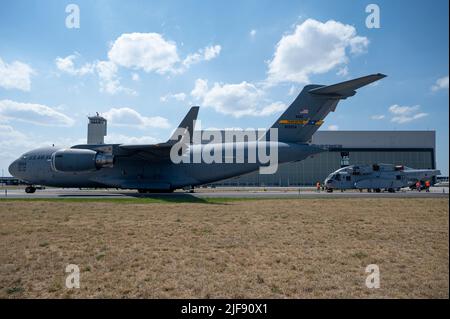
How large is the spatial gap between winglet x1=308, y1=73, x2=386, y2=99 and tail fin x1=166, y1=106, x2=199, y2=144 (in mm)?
8392

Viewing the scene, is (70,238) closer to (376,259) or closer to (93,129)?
(376,259)

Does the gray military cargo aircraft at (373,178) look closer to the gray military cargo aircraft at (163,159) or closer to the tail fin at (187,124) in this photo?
the gray military cargo aircraft at (163,159)

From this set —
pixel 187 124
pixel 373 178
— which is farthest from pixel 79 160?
pixel 373 178

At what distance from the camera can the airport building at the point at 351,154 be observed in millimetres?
65938

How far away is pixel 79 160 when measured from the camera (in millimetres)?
22891

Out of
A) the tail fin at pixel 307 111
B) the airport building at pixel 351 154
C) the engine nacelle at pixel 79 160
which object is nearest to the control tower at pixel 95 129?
the airport building at pixel 351 154

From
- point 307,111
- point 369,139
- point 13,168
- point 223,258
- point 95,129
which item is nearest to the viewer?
point 223,258

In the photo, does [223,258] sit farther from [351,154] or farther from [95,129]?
[351,154]

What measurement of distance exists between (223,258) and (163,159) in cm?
1938

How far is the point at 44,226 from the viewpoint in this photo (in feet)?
31.3

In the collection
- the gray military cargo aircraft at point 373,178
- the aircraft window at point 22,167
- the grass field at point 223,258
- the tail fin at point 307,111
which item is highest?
the tail fin at point 307,111

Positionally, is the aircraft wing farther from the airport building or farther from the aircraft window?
the airport building
